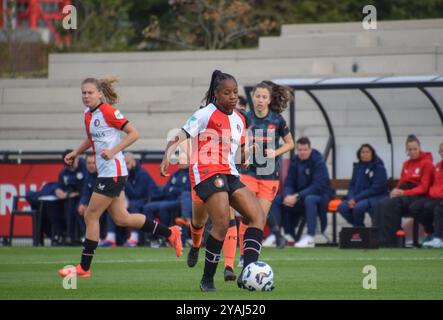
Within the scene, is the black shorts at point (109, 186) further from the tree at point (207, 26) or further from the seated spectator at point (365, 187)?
the tree at point (207, 26)

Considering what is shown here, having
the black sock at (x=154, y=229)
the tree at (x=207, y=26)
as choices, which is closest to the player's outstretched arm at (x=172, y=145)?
the black sock at (x=154, y=229)

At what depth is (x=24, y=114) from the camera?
1061 inches

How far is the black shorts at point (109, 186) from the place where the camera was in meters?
13.4

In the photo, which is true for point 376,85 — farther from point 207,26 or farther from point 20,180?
point 207,26

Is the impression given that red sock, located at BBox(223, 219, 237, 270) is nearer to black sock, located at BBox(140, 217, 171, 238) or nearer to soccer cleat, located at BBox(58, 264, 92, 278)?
soccer cleat, located at BBox(58, 264, 92, 278)

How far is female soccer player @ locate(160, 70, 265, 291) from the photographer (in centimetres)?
1116

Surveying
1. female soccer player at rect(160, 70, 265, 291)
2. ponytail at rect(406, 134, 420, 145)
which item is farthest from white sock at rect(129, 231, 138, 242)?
female soccer player at rect(160, 70, 265, 291)

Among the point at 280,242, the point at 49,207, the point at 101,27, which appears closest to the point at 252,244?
the point at 280,242

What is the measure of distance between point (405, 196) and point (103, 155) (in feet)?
24.2

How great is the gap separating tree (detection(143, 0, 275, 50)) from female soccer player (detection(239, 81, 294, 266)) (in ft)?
50.2

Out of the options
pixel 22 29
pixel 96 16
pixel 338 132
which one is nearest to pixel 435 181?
pixel 338 132

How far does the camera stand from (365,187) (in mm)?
19969

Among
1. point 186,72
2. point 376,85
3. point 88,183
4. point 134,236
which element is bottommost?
point 134,236
